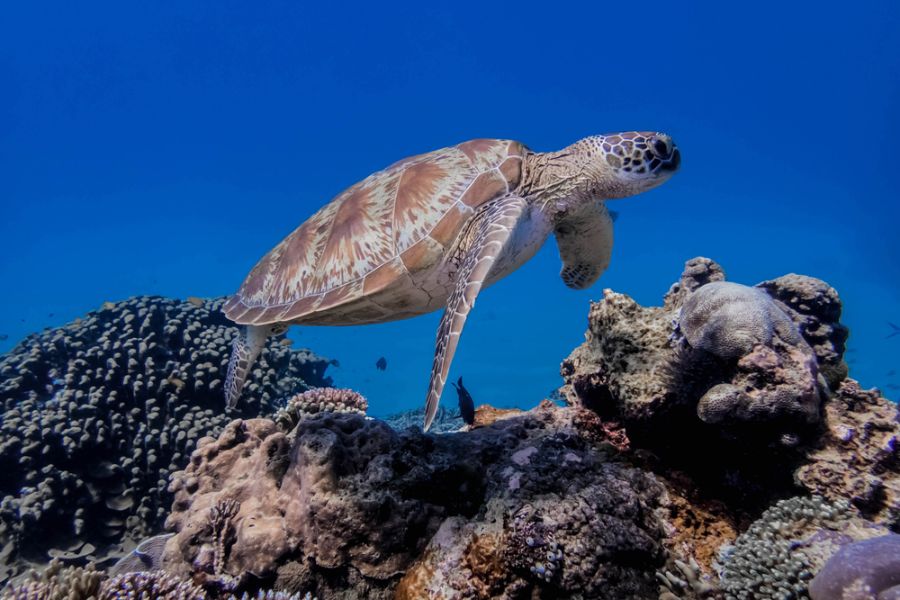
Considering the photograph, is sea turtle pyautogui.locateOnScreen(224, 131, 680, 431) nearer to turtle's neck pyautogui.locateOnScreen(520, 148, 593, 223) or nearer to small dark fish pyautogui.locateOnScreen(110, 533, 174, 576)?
turtle's neck pyautogui.locateOnScreen(520, 148, 593, 223)

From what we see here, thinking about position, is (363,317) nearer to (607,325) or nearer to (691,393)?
(607,325)

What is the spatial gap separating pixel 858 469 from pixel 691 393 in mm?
952

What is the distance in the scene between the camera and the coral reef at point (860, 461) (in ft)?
8.35

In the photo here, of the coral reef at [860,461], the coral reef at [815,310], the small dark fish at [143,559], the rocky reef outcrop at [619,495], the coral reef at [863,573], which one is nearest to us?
the coral reef at [863,573]

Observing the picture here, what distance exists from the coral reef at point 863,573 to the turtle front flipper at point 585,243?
3375 millimetres

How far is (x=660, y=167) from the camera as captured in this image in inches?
172

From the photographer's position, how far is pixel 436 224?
13.0 feet

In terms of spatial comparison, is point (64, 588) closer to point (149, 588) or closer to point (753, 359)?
point (149, 588)

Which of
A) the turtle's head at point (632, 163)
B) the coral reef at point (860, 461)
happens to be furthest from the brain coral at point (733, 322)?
the turtle's head at point (632, 163)

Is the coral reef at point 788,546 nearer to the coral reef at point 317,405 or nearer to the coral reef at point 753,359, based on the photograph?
the coral reef at point 753,359

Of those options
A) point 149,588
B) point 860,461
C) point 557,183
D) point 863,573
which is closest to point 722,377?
point 860,461

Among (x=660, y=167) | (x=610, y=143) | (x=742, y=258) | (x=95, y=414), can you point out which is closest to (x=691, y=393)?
(x=660, y=167)

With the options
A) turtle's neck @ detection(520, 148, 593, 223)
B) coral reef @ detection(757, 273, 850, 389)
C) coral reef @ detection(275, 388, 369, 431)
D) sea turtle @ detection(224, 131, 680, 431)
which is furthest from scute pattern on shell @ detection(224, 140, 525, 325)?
coral reef @ detection(757, 273, 850, 389)

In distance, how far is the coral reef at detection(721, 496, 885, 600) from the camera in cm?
224
